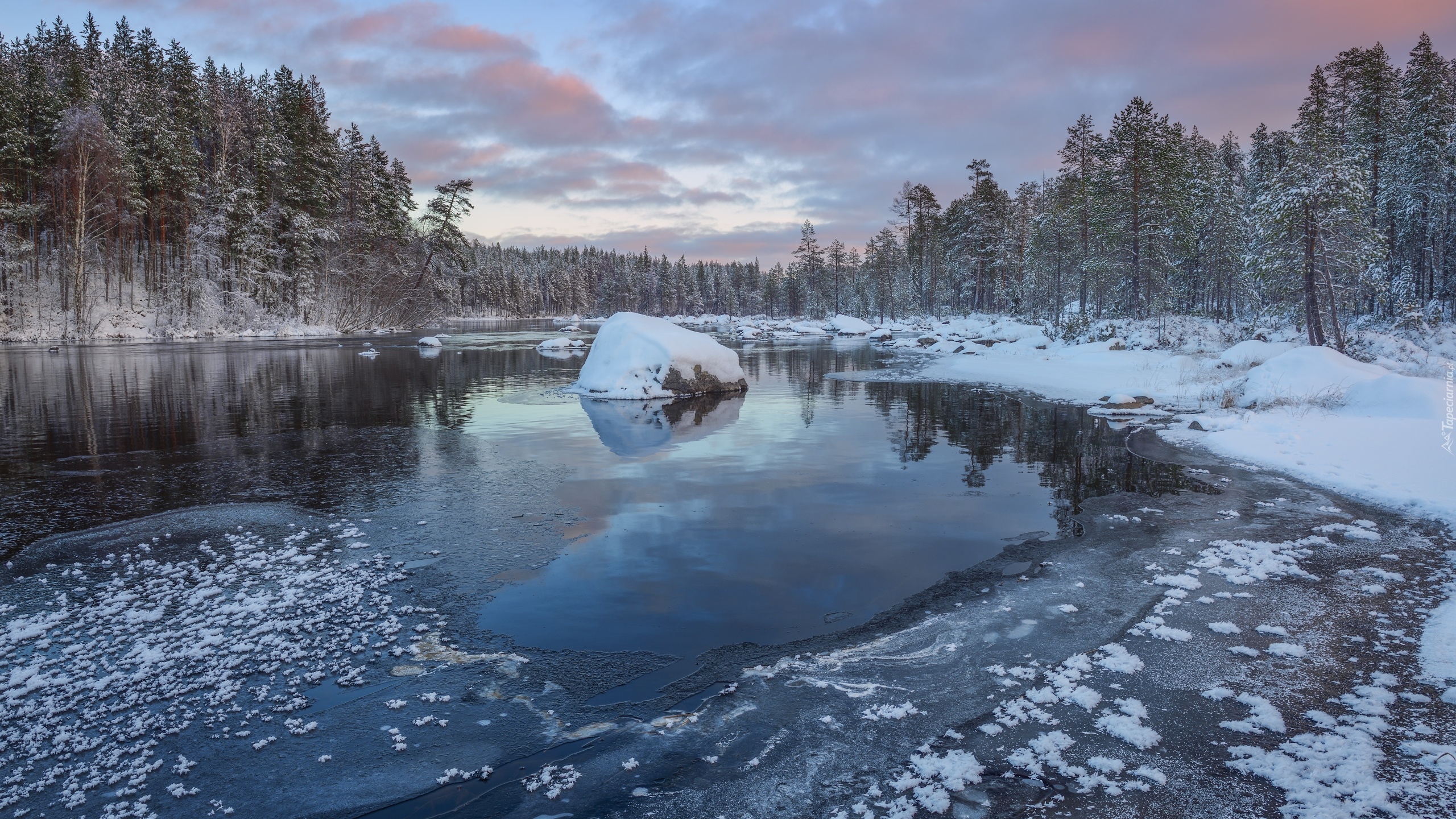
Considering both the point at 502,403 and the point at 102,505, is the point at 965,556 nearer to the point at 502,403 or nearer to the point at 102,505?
the point at 102,505

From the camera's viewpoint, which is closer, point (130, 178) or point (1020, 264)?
point (130, 178)

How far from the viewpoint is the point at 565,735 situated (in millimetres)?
4402

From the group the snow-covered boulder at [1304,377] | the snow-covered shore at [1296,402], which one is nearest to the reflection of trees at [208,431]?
the snow-covered shore at [1296,402]

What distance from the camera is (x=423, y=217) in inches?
2355

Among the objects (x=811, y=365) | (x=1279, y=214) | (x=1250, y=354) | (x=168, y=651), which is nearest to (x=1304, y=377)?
(x=1250, y=354)

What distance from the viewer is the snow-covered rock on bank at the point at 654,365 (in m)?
21.7

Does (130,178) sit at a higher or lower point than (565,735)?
higher

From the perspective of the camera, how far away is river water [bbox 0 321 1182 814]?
5.95 m

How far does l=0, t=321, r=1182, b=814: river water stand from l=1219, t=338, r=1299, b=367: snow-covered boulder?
347 inches

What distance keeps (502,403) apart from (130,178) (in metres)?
44.0

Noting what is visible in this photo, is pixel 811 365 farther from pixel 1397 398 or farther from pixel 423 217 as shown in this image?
pixel 423 217

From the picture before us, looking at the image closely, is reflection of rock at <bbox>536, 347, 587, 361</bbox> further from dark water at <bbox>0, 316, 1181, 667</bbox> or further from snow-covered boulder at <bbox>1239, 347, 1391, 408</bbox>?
snow-covered boulder at <bbox>1239, 347, 1391, 408</bbox>

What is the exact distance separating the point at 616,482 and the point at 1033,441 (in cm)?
908

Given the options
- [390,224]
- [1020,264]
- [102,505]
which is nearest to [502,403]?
[102,505]
